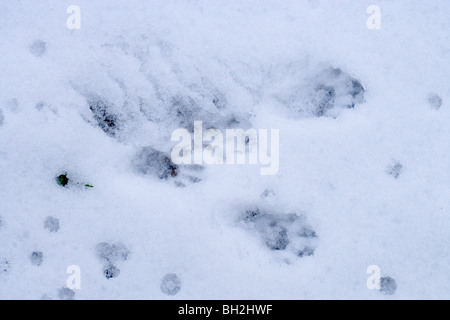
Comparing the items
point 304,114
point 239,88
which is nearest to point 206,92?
point 239,88

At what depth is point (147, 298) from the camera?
1609 mm

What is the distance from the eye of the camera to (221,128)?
169 cm

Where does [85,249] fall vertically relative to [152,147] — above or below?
below

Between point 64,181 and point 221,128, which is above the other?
point 221,128

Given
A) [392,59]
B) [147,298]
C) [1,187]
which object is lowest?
[147,298]

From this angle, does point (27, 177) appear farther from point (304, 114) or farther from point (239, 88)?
point (304, 114)

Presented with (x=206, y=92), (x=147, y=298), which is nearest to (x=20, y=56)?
(x=206, y=92)

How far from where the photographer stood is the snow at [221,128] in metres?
1.61

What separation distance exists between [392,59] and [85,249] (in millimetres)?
1717

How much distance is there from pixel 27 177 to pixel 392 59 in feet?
6.01

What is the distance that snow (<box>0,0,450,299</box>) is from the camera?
5.27 feet

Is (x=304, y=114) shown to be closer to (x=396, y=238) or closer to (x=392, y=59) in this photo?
(x=392, y=59)

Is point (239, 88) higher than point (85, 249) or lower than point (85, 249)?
higher

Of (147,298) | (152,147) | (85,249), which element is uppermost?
(152,147)
